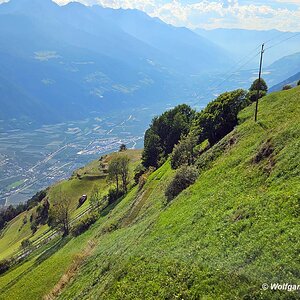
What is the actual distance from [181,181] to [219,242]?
21227 millimetres

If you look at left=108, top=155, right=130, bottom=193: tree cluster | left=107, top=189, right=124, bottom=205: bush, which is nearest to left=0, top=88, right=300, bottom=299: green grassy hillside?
left=107, top=189, right=124, bottom=205: bush

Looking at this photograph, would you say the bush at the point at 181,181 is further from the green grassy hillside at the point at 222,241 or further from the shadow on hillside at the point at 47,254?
the shadow on hillside at the point at 47,254

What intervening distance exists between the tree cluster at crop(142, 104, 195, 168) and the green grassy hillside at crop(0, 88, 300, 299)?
49.0 meters

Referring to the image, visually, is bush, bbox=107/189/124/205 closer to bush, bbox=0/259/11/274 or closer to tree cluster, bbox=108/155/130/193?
tree cluster, bbox=108/155/130/193

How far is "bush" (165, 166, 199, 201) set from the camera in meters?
44.4

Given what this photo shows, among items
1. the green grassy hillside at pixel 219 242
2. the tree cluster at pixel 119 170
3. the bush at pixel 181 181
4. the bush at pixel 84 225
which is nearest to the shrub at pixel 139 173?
the tree cluster at pixel 119 170

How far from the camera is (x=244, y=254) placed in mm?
21031

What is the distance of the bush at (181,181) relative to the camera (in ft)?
146

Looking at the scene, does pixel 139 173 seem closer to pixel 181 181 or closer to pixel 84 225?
pixel 84 225

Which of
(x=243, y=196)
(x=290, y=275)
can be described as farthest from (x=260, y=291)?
(x=243, y=196)

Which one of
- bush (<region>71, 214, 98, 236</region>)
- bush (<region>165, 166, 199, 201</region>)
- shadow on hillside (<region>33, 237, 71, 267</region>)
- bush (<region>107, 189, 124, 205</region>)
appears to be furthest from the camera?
bush (<region>107, 189, 124, 205</region>)

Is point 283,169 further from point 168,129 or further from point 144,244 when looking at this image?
point 168,129

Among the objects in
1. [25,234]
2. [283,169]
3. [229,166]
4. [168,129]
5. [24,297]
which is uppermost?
[283,169]

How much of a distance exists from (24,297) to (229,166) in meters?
31.4
